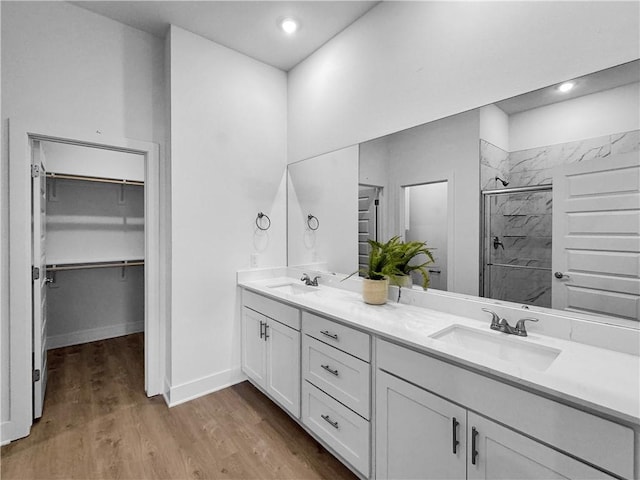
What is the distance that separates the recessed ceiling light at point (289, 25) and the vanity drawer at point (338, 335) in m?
2.10

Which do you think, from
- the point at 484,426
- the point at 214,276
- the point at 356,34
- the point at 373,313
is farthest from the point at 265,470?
the point at 356,34

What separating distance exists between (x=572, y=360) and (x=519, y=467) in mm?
426

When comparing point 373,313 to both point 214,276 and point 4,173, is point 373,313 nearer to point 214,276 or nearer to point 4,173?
point 214,276

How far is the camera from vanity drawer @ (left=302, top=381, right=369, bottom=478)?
59.2 inches

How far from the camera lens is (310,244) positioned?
9.11 ft

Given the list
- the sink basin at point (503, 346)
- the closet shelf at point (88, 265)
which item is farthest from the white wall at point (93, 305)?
the sink basin at point (503, 346)

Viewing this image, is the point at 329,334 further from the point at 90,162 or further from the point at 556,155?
the point at 90,162

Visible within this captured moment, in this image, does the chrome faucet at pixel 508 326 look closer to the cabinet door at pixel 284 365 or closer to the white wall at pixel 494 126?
the white wall at pixel 494 126

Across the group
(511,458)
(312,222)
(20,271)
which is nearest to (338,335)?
(511,458)

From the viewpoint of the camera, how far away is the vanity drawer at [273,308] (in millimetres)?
1969

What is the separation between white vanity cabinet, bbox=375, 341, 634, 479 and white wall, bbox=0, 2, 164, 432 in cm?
233

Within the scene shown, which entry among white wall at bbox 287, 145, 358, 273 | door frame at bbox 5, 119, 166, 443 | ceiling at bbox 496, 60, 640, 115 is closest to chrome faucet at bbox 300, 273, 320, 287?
white wall at bbox 287, 145, 358, 273

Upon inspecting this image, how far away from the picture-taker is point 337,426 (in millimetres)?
1642

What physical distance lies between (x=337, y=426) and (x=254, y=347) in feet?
3.27
